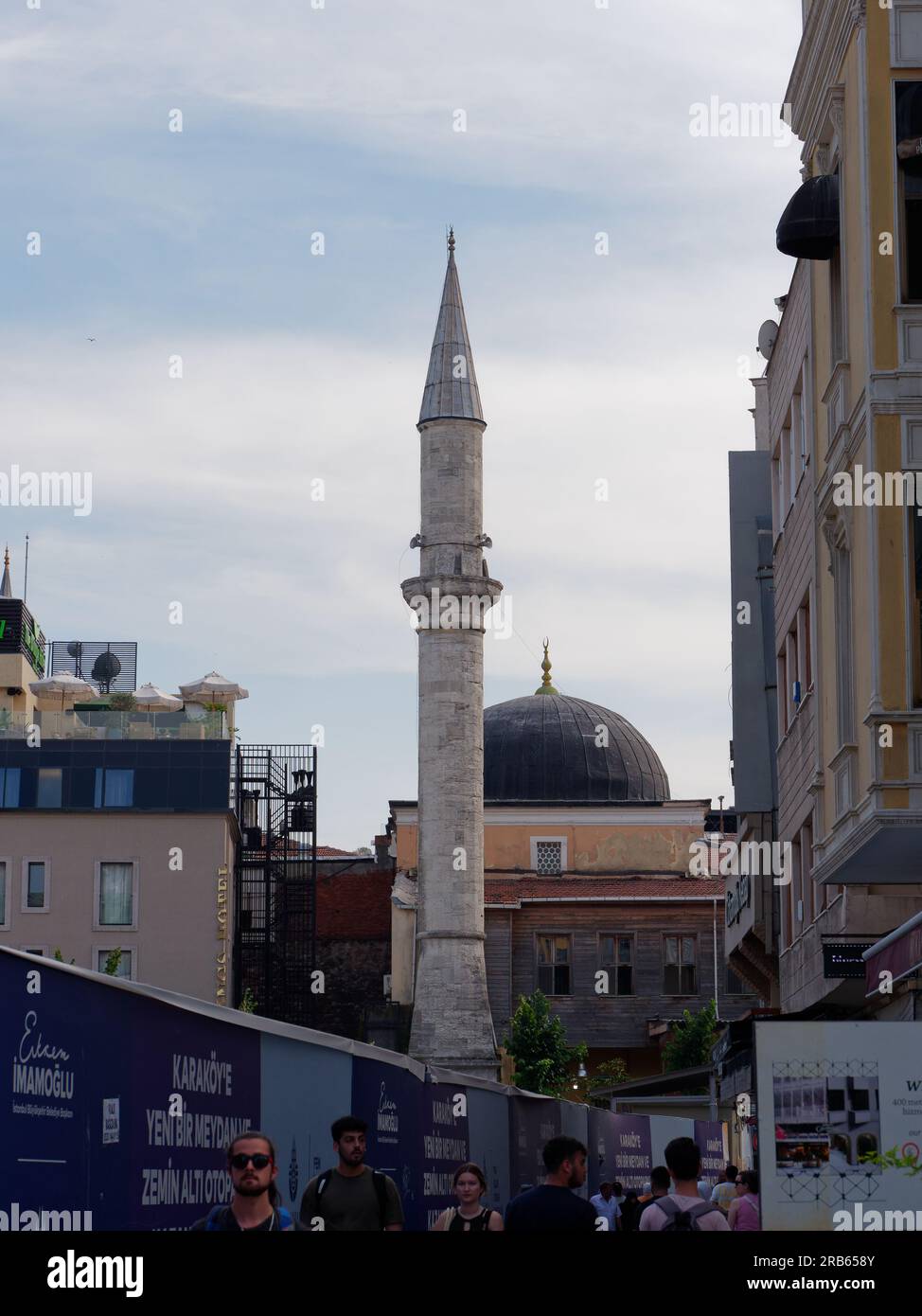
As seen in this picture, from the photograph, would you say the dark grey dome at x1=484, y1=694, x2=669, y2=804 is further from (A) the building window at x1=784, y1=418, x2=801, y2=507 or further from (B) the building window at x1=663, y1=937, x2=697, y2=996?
(A) the building window at x1=784, y1=418, x2=801, y2=507

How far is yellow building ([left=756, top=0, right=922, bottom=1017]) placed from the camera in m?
17.7

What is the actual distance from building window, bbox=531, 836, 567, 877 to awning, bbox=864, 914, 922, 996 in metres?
56.0

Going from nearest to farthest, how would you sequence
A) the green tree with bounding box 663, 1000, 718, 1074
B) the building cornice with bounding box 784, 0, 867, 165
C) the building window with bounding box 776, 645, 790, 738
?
the building cornice with bounding box 784, 0, 867, 165, the building window with bounding box 776, 645, 790, 738, the green tree with bounding box 663, 1000, 718, 1074

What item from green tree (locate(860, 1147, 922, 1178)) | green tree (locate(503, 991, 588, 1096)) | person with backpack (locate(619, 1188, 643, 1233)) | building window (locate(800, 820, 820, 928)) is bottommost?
person with backpack (locate(619, 1188, 643, 1233))

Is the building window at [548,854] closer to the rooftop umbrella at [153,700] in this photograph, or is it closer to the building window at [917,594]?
the rooftop umbrella at [153,700]

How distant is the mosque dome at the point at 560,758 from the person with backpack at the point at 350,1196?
64120 mm

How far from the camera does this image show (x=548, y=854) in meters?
74.4

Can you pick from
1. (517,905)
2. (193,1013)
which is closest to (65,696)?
(517,905)

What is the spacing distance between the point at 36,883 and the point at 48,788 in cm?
312

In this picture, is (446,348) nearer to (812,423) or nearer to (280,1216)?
(812,423)

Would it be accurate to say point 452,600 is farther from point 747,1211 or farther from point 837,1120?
point 837,1120

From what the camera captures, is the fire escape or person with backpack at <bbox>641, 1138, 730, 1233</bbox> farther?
the fire escape

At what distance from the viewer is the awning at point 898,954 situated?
15629 millimetres

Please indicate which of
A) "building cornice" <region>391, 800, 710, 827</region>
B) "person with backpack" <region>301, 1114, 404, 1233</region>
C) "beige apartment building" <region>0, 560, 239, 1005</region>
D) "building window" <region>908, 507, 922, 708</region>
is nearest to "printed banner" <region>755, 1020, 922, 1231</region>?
"person with backpack" <region>301, 1114, 404, 1233</region>
